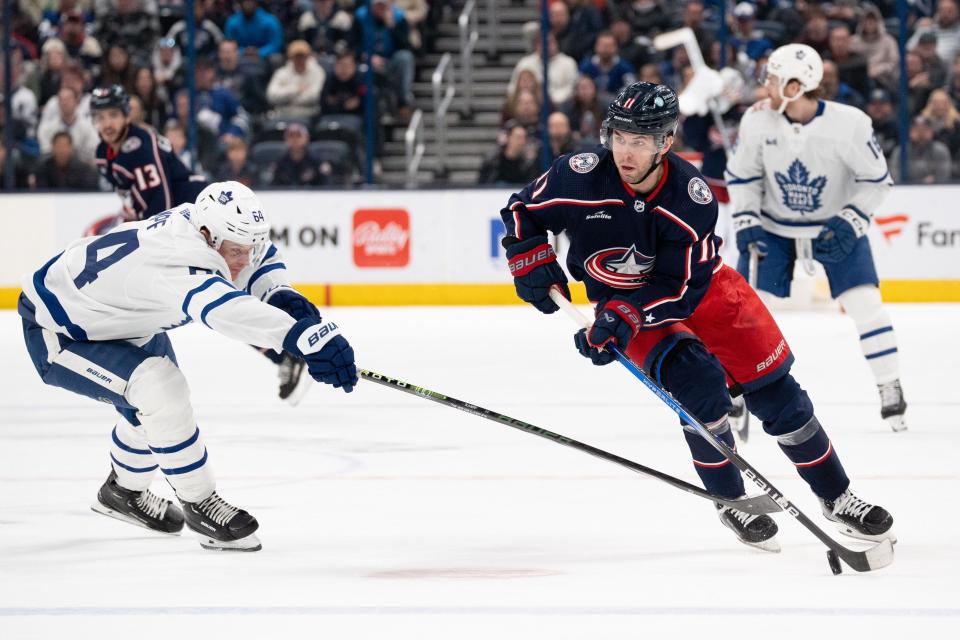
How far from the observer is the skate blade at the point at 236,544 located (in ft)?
12.2

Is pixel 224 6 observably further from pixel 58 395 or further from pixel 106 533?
pixel 106 533

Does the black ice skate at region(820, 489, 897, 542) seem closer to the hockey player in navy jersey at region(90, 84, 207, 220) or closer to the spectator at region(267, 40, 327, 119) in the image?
the hockey player in navy jersey at region(90, 84, 207, 220)

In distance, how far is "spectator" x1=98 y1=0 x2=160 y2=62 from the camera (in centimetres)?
1112

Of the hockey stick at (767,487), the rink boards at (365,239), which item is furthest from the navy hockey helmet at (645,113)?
the rink boards at (365,239)

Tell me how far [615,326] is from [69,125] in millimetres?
7788

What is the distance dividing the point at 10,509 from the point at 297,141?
643cm

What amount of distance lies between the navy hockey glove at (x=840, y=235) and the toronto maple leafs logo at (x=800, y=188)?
13 cm

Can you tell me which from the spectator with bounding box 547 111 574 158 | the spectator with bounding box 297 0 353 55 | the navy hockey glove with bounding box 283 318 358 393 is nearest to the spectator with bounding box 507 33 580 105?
the spectator with bounding box 547 111 574 158

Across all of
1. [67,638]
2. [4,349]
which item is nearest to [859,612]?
[67,638]

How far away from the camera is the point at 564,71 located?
34.9ft

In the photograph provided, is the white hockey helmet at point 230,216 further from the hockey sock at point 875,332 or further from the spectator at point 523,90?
the spectator at point 523,90

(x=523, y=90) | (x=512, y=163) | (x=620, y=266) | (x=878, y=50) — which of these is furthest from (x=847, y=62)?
(x=620, y=266)

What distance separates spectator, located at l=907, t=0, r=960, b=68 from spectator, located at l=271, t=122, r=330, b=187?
3990mm

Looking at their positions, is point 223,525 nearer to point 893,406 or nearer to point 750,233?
point 750,233
